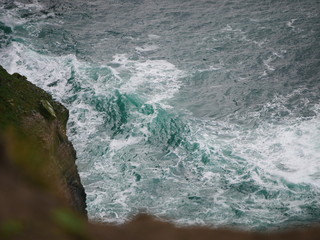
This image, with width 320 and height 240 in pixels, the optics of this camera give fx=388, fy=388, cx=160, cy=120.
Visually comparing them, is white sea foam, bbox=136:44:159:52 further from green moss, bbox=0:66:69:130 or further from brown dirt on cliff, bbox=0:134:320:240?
brown dirt on cliff, bbox=0:134:320:240

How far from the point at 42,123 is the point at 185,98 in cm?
1821

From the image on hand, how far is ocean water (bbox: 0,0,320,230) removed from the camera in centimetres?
2412

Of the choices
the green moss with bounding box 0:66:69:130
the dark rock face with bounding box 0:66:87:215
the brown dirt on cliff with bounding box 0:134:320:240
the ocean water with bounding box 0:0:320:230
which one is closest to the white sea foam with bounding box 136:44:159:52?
the ocean water with bounding box 0:0:320:230

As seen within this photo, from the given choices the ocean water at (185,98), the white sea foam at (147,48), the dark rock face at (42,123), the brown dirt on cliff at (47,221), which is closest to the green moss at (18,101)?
the dark rock face at (42,123)

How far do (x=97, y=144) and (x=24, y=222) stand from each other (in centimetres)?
2503

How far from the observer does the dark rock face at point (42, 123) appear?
51.4 feet

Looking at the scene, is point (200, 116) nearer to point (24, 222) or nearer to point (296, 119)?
point (296, 119)

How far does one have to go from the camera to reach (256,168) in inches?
1021

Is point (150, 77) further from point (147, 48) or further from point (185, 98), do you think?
point (147, 48)

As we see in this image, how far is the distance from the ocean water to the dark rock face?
5.42 metres

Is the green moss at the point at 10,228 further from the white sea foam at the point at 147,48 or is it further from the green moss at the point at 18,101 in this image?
the white sea foam at the point at 147,48

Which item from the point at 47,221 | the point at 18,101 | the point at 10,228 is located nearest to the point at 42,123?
the point at 18,101

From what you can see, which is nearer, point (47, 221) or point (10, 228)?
point (10, 228)

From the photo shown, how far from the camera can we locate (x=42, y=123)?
16797 mm
